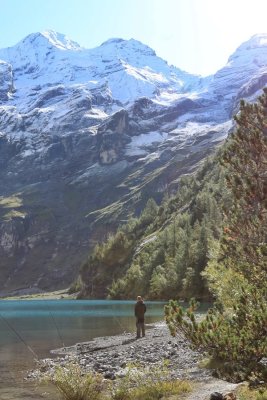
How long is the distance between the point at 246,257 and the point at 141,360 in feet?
64.6

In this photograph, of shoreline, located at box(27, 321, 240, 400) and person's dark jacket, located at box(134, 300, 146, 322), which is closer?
shoreline, located at box(27, 321, 240, 400)

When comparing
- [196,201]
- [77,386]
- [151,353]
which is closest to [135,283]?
[196,201]

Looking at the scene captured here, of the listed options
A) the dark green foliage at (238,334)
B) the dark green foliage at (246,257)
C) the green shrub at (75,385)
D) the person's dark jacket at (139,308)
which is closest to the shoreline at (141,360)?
the person's dark jacket at (139,308)

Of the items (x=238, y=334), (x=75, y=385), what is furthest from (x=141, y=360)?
(x=238, y=334)

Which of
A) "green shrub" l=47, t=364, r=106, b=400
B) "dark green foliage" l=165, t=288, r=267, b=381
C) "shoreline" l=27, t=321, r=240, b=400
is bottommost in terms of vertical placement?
"shoreline" l=27, t=321, r=240, b=400

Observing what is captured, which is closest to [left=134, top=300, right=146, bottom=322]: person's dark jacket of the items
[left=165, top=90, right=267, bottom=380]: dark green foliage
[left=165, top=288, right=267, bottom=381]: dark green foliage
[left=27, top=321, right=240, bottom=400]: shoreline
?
[left=27, top=321, right=240, bottom=400]: shoreline

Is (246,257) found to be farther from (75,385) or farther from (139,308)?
(139,308)

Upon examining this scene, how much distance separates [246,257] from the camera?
496 inches

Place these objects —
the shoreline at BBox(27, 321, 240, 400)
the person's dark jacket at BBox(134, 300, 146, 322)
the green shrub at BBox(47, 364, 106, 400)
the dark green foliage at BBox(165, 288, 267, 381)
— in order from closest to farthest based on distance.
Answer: the dark green foliage at BBox(165, 288, 267, 381) < the green shrub at BBox(47, 364, 106, 400) < the shoreline at BBox(27, 321, 240, 400) < the person's dark jacket at BBox(134, 300, 146, 322)

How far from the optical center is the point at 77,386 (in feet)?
57.0

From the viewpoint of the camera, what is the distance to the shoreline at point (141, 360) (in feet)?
66.5

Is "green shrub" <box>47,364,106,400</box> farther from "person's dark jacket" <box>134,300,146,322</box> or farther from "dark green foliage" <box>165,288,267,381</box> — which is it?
"person's dark jacket" <box>134,300,146,322</box>

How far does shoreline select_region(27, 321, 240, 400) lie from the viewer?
A: 798 inches

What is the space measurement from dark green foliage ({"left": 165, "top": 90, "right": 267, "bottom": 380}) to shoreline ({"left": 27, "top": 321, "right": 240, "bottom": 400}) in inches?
197
